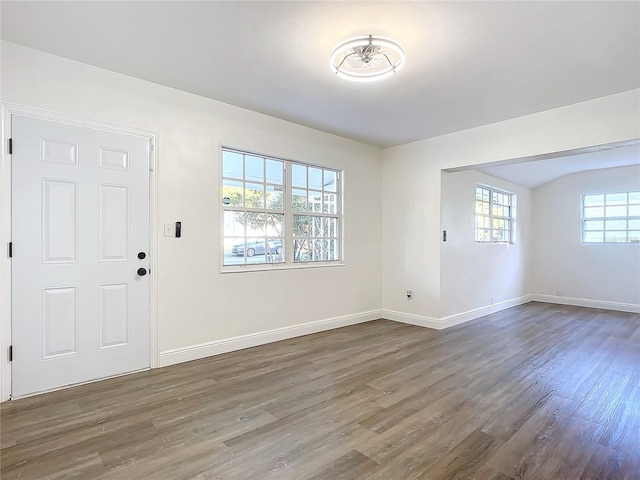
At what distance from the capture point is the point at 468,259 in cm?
523

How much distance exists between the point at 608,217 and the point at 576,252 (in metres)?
0.81

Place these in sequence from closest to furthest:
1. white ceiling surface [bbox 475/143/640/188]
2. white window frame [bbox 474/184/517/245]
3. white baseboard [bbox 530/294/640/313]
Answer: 1. white ceiling surface [bbox 475/143/640/188]
2. white window frame [bbox 474/184/517/245]
3. white baseboard [bbox 530/294/640/313]

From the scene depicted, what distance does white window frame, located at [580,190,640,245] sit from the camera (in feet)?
20.1

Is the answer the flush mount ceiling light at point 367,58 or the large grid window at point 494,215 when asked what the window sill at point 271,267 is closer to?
the flush mount ceiling light at point 367,58

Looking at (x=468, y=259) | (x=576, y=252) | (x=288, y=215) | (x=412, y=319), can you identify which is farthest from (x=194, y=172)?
(x=576, y=252)

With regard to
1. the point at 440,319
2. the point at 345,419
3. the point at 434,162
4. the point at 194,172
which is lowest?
the point at 345,419

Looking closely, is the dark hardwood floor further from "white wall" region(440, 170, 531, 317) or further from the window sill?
"white wall" region(440, 170, 531, 317)

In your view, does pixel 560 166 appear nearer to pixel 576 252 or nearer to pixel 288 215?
pixel 576 252

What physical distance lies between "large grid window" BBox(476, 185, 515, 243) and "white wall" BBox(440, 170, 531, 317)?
126mm

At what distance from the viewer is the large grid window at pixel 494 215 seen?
18.8ft

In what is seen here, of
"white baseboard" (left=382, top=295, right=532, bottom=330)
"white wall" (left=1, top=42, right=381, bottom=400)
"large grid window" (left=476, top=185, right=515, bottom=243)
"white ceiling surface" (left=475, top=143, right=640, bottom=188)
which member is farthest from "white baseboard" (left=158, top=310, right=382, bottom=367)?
"white ceiling surface" (left=475, top=143, right=640, bottom=188)

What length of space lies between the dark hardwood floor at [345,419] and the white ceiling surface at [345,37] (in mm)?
2571

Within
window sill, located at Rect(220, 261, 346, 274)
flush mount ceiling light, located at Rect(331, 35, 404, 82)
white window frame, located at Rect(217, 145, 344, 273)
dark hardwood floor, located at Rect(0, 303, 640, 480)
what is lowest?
dark hardwood floor, located at Rect(0, 303, 640, 480)

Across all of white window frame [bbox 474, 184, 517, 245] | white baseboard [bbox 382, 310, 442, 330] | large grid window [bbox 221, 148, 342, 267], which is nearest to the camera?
large grid window [bbox 221, 148, 342, 267]
